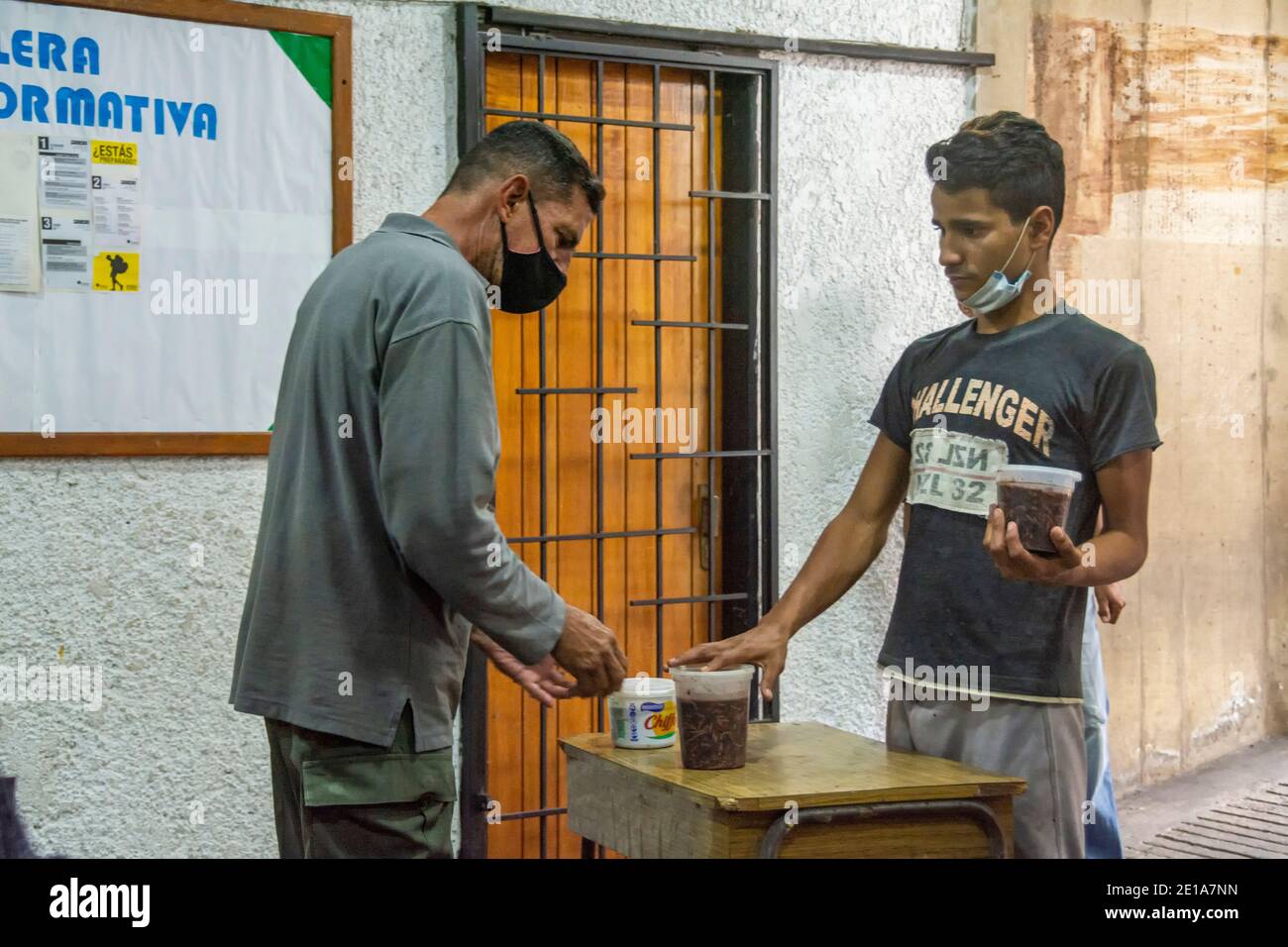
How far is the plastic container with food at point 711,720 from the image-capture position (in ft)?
8.40

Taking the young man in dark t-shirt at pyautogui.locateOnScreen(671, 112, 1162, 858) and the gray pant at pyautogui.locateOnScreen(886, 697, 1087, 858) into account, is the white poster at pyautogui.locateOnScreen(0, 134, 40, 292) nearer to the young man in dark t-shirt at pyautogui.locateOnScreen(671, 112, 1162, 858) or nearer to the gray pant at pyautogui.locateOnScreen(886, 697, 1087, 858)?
the young man in dark t-shirt at pyautogui.locateOnScreen(671, 112, 1162, 858)

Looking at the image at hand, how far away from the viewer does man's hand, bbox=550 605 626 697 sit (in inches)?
102

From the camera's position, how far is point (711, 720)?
2.56 m

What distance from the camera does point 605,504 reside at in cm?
455

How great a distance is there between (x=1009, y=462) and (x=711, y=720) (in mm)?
A: 805

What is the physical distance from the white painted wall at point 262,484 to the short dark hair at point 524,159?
4.54ft

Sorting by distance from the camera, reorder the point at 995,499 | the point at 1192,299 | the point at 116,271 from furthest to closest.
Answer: the point at 1192,299 < the point at 116,271 < the point at 995,499

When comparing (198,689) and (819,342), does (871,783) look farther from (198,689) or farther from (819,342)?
(819,342)

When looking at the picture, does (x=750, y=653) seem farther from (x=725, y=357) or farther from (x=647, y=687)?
(x=725, y=357)

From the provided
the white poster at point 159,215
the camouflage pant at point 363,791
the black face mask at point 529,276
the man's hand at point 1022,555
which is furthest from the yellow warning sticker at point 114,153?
the man's hand at point 1022,555

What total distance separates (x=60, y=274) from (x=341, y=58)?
974mm

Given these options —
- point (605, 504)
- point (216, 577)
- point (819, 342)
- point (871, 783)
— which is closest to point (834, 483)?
point (819, 342)

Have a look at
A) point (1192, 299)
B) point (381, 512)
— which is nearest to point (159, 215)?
point (381, 512)

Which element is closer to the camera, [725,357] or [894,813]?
[894,813]
